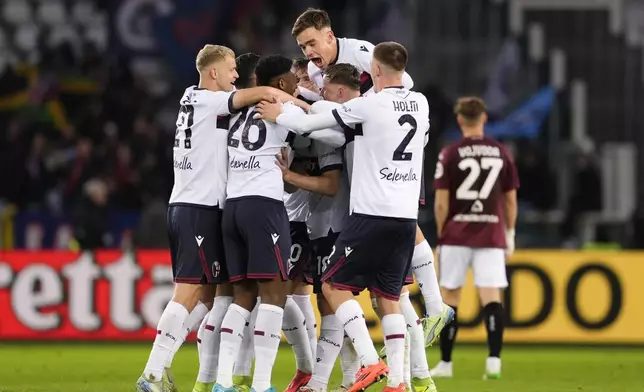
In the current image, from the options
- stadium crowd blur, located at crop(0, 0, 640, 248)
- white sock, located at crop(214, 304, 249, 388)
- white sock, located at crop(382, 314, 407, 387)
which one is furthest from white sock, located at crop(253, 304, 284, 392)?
stadium crowd blur, located at crop(0, 0, 640, 248)

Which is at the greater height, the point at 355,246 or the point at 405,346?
the point at 355,246

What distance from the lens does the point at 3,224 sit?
1744 centimetres

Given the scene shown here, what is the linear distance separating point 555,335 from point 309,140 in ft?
22.7

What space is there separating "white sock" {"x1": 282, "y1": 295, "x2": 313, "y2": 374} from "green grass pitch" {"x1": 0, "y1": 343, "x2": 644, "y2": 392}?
3.35ft

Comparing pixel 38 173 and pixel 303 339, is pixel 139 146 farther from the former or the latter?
pixel 303 339

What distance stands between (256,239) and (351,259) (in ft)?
1.99

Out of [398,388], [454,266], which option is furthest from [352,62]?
[454,266]

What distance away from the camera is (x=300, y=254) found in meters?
9.20

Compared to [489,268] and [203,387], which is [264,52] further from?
[203,387]

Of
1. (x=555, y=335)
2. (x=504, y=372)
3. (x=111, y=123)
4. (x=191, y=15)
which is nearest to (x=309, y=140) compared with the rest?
(x=504, y=372)

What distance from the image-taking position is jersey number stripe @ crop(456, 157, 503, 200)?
455 inches

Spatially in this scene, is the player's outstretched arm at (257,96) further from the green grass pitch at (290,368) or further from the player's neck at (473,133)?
the player's neck at (473,133)

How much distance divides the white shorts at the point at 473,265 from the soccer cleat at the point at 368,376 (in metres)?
3.31

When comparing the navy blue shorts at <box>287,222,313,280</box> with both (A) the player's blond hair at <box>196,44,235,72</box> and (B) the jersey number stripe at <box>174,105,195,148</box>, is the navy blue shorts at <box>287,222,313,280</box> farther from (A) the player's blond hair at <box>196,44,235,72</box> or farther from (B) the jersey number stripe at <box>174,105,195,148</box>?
(A) the player's blond hair at <box>196,44,235,72</box>
